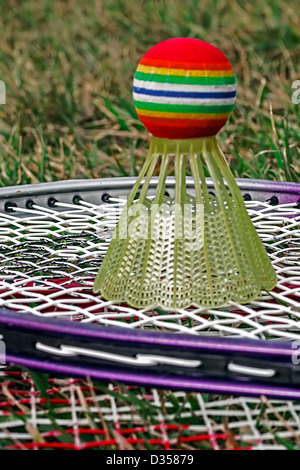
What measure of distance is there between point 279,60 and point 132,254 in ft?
5.96

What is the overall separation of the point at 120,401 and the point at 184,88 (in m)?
0.44

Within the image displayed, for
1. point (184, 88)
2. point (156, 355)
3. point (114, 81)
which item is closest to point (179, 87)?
point (184, 88)

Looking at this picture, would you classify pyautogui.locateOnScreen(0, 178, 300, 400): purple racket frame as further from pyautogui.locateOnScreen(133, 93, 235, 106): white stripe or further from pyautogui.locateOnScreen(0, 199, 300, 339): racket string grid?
pyautogui.locateOnScreen(133, 93, 235, 106): white stripe

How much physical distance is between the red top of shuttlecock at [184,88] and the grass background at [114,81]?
31.0 inches

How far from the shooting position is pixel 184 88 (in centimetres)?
108

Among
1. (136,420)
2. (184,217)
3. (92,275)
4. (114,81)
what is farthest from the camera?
(114,81)

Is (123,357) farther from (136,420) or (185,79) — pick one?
(185,79)

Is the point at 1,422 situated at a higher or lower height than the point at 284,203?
lower

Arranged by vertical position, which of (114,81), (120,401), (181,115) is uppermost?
(181,115)

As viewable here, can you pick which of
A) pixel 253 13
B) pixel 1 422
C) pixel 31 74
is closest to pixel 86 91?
pixel 31 74

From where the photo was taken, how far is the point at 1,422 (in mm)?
1102

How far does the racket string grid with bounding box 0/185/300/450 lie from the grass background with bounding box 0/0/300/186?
2.32ft

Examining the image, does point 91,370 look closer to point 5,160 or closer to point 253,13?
point 5,160

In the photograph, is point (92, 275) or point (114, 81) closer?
point (92, 275)
